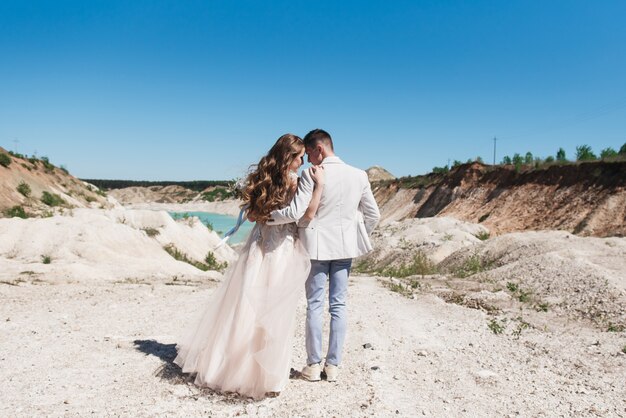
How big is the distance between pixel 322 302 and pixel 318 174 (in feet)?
3.81

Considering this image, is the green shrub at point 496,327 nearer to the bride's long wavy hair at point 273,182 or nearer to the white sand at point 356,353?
the white sand at point 356,353

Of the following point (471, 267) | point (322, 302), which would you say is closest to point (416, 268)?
point (471, 267)

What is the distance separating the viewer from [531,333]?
24.0ft

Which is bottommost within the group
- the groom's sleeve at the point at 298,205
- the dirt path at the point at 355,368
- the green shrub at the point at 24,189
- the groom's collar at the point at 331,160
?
the dirt path at the point at 355,368

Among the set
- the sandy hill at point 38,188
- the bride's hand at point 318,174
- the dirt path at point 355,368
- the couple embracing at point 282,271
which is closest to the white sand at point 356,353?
the dirt path at point 355,368

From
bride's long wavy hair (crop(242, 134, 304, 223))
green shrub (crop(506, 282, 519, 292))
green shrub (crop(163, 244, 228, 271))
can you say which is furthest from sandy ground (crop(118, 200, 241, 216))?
bride's long wavy hair (crop(242, 134, 304, 223))

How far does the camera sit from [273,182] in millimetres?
4359

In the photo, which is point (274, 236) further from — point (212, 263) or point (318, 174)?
point (212, 263)

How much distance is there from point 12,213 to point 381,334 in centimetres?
1896

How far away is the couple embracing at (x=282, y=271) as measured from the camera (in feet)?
13.8

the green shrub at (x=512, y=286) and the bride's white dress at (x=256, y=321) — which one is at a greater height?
the bride's white dress at (x=256, y=321)

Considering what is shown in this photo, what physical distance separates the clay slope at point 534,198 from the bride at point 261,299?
83.5 feet

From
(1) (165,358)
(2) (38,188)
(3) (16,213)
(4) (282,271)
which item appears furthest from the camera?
(2) (38,188)

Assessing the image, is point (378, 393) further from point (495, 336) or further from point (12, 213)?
point (12, 213)
